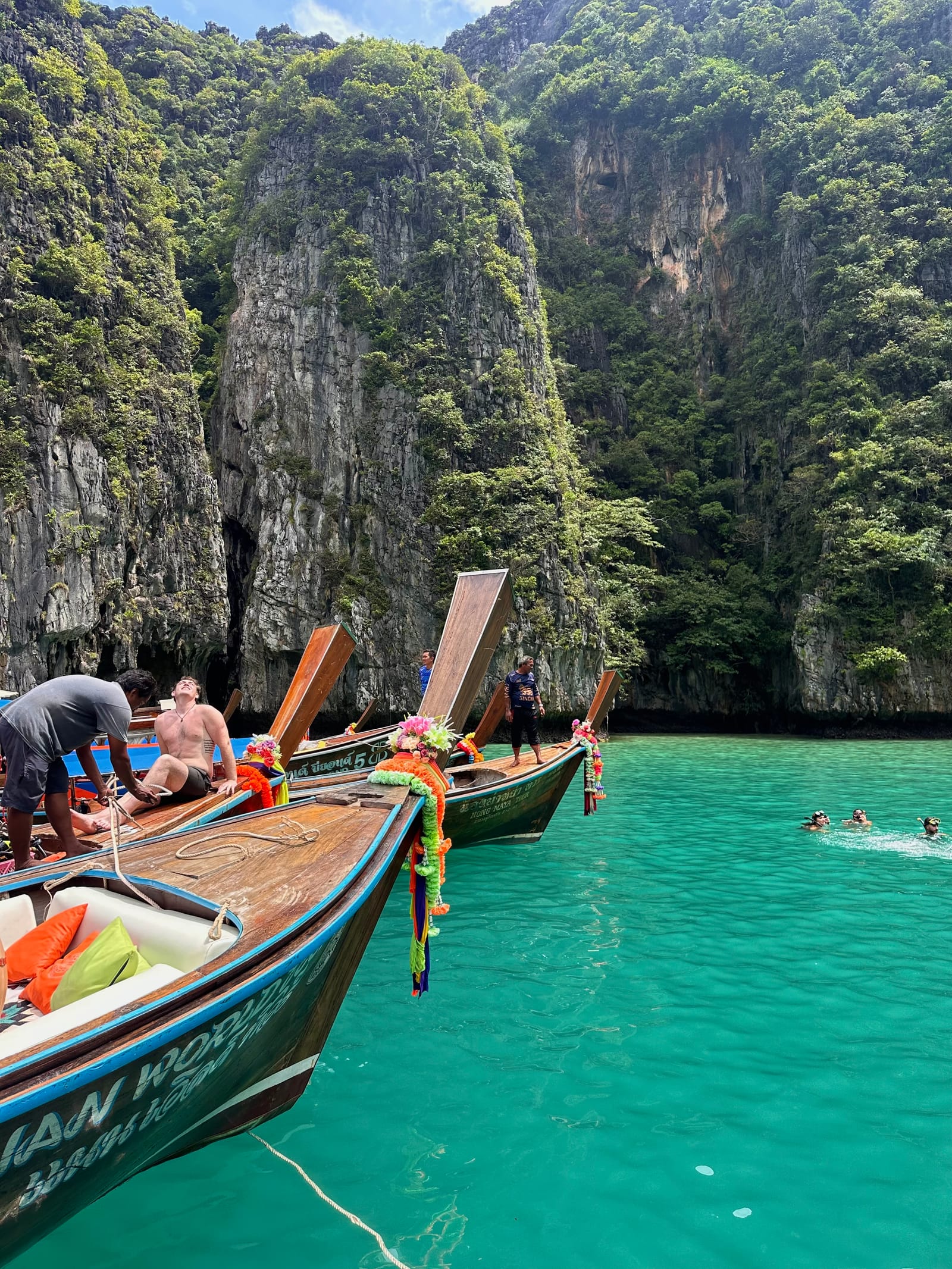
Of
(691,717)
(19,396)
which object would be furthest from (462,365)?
(691,717)

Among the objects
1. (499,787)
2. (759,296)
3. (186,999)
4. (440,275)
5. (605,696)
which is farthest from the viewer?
(759,296)

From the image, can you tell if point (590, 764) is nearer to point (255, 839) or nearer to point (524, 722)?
point (524, 722)

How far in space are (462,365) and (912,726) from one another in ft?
57.4

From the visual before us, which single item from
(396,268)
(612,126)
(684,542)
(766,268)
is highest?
(612,126)

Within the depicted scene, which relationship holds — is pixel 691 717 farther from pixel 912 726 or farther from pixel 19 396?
pixel 19 396

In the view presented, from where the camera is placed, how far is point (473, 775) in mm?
9258

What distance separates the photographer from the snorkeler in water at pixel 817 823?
29.2ft

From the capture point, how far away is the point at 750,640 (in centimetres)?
2509

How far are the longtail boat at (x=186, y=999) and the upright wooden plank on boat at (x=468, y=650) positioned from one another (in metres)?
1.02

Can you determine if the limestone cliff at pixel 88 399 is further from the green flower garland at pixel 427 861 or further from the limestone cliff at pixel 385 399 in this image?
the green flower garland at pixel 427 861

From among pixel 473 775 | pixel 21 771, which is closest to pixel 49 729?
pixel 21 771

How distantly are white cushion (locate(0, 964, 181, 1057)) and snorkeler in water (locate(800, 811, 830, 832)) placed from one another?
800 cm

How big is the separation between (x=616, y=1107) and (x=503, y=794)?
474 cm

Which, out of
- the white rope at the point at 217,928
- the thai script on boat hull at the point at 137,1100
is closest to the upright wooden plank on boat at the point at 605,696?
the white rope at the point at 217,928
